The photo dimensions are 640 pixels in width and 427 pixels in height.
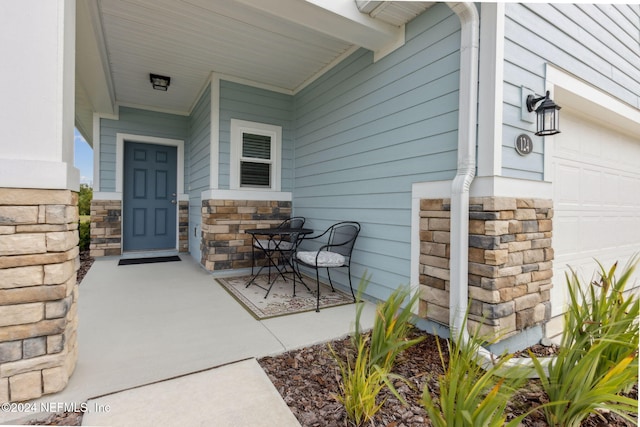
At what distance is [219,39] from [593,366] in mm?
3772

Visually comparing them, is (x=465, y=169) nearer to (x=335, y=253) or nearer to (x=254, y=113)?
(x=335, y=253)

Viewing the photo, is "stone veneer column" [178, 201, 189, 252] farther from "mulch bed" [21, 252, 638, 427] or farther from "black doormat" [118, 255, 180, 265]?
"mulch bed" [21, 252, 638, 427]

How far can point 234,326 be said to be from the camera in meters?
2.31

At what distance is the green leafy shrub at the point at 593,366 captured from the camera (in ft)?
3.76

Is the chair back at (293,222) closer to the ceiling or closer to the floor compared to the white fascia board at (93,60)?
closer to the floor

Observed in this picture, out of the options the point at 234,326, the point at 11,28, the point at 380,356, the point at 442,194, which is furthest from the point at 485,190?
the point at 11,28

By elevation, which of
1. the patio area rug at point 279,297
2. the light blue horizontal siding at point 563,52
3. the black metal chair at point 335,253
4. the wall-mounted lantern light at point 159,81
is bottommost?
the patio area rug at point 279,297

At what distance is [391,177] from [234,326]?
1.82m

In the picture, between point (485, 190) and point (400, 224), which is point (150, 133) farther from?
point (485, 190)

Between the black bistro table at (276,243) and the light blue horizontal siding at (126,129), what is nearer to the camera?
the black bistro table at (276,243)

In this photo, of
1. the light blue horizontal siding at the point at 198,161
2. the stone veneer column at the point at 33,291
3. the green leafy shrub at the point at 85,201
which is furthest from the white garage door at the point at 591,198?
the green leafy shrub at the point at 85,201

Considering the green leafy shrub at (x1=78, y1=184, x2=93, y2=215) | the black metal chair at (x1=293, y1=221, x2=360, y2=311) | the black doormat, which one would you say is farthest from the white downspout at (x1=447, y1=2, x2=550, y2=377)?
the green leafy shrub at (x1=78, y1=184, x2=93, y2=215)

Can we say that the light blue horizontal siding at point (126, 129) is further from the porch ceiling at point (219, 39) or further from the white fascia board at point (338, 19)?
the white fascia board at point (338, 19)

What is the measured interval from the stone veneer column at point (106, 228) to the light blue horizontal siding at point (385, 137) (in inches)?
137
